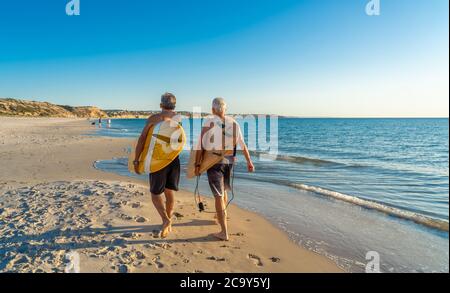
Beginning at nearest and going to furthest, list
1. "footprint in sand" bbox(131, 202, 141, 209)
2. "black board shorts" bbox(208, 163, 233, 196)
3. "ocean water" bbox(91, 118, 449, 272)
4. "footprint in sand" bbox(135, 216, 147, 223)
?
"ocean water" bbox(91, 118, 449, 272) < "black board shorts" bbox(208, 163, 233, 196) < "footprint in sand" bbox(135, 216, 147, 223) < "footprint in sand" bbox(131, 202, 141, 209)

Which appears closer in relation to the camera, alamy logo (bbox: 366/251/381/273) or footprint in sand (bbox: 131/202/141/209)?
alamy logo (bbox: 366/251/381/273)

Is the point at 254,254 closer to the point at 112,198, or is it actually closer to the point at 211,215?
the point at 211,215

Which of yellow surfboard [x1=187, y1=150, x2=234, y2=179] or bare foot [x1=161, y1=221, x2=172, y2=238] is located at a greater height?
yellow surfboard [x1=187, y1=150, x2=234, y2=179]

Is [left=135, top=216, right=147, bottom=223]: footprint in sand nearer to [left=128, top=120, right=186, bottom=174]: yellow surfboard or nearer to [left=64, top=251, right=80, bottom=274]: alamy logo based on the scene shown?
[left=128, top=120, right=186, bottom=174]: yellow surfboard

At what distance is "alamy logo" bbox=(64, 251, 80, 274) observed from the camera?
319cm

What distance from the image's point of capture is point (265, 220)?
541 centimetres

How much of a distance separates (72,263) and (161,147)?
1.82 meters

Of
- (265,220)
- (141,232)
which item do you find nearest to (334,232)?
(265,220)

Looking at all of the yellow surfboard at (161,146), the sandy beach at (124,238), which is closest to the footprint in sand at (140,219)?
the sandy beach at (124,238)

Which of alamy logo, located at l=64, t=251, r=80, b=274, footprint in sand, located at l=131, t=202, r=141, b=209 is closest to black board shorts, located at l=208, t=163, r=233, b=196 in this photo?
alamy logo, located at l=64, t=251, r=80, b=274

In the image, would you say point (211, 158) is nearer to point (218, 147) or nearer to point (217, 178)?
point (218, 147)

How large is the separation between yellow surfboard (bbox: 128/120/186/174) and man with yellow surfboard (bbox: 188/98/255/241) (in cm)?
40

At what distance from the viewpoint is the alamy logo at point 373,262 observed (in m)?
3.66
